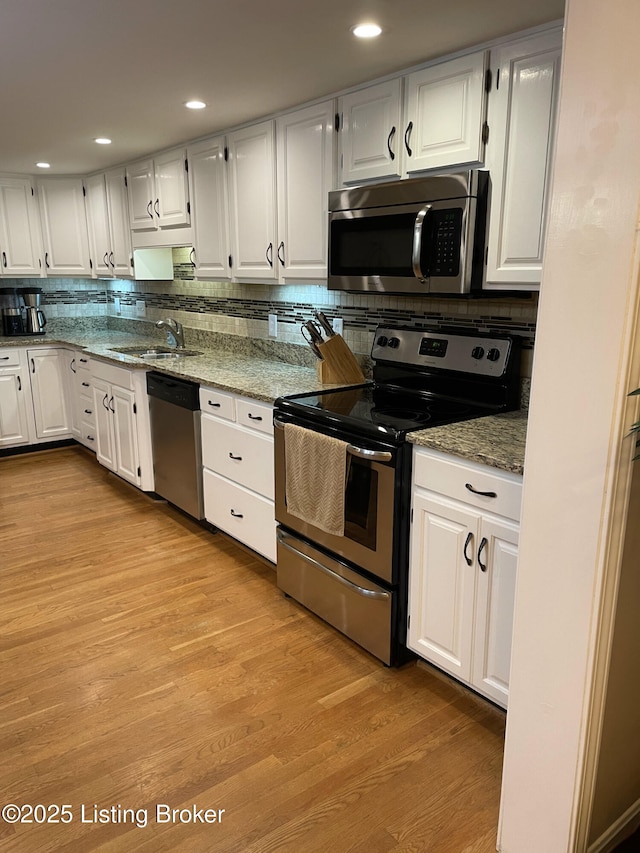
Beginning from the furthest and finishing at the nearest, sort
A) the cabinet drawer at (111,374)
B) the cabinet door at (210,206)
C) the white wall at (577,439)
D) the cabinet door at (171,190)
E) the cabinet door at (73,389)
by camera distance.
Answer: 1. the cabinet door at (73,389)
2. the cabinet drawer at (111,374)
3. the cabinet door at (171,190)
4. the cabinet door at (210,206)
5. the white wall at (577,439)

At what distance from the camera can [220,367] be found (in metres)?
3.58

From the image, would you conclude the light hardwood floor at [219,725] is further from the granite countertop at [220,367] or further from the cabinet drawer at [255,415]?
the granite countertop at [220,367]

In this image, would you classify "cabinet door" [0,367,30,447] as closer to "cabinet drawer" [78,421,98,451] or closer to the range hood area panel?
"cabinet drawer" [78,421,98,451]

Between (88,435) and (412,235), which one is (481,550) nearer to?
(412,235)

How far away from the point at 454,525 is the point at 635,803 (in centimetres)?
86

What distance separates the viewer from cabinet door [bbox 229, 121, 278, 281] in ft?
10.3

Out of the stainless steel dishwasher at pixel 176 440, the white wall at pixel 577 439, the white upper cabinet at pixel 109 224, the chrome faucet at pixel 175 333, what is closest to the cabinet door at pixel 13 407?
the white upper cabinet at pixel 109 224

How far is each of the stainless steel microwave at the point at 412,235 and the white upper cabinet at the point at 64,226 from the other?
3196 mm

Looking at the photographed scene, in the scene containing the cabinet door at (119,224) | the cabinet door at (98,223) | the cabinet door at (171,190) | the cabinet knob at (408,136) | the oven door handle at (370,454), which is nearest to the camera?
the oven door handle at (370,454)

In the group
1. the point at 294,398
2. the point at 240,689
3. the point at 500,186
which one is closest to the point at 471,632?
the point at 240,689

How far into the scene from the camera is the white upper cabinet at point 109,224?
4.54 metres

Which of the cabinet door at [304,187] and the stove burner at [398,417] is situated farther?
the cabinet door at [304,187]

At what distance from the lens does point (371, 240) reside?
254cm

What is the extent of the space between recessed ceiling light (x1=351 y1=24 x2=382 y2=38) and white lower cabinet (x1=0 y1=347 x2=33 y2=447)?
3780mm
